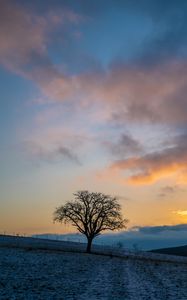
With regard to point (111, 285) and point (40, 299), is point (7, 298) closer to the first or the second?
point (40, 299)

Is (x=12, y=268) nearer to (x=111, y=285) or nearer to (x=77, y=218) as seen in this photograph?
(x=111, y=285)

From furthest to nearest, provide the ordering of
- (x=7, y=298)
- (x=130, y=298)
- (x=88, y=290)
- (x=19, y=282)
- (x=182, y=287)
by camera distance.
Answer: (x=182, y=287) → (x=19, y=282) → (x=88, y=290) → (x=130, y=298) → (x=7, y=298)

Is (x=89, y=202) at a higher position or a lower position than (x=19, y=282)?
higher

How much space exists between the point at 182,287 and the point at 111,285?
19.0 feet

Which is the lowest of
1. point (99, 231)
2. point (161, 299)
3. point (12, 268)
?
point (161, 299)

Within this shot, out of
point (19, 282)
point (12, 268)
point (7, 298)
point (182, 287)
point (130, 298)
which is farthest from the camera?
point (12, 268)

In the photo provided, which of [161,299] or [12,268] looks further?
[12,268]

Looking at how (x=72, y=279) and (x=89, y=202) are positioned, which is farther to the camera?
(x=89, y=202)

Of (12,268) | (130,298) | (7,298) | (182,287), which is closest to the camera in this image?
(7,298)

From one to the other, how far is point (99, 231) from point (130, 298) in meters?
65.9

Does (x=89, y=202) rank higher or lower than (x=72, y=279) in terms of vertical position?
higher

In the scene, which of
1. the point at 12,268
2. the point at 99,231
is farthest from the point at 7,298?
the point at 99,231

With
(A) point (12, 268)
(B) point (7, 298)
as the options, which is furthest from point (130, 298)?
(A) point (12, 268)

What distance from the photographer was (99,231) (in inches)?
3752
